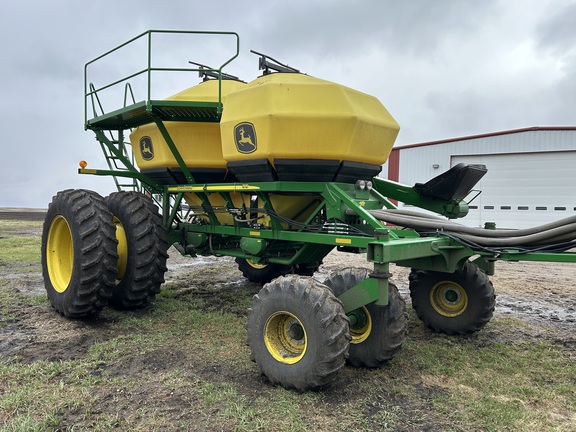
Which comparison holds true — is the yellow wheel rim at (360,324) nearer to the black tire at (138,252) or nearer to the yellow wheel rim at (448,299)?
the yellow wheel rim at (448,299)

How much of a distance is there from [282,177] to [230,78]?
88.7 inches

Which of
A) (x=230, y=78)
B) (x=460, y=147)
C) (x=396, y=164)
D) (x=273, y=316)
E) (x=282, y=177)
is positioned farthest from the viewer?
(x=396, y=164)

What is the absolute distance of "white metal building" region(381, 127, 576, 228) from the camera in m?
15.6

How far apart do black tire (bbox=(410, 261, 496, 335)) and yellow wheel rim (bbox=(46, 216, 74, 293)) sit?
4159 mm

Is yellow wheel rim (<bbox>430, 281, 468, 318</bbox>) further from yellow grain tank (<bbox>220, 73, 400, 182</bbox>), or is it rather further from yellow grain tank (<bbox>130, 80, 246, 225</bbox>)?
yellow grain tank (<bbox>130, 80, 246, 225</bbox>)

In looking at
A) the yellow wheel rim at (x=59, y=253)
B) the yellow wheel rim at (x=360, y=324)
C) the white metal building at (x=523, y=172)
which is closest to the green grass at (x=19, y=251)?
the yellow wheel rim at (x=59, y=253)

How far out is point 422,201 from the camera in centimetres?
531

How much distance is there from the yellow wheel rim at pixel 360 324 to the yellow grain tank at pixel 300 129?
128 centimetres

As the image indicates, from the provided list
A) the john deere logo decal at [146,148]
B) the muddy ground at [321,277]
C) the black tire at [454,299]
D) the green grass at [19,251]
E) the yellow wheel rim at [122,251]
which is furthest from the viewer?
the green grass at [19,251]

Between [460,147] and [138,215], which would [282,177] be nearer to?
[138,215]

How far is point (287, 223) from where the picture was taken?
4789 mm

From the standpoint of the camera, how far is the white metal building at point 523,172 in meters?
15.6

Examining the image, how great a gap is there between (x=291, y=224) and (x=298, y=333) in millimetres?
1281

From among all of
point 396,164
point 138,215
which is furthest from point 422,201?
point 396,164
